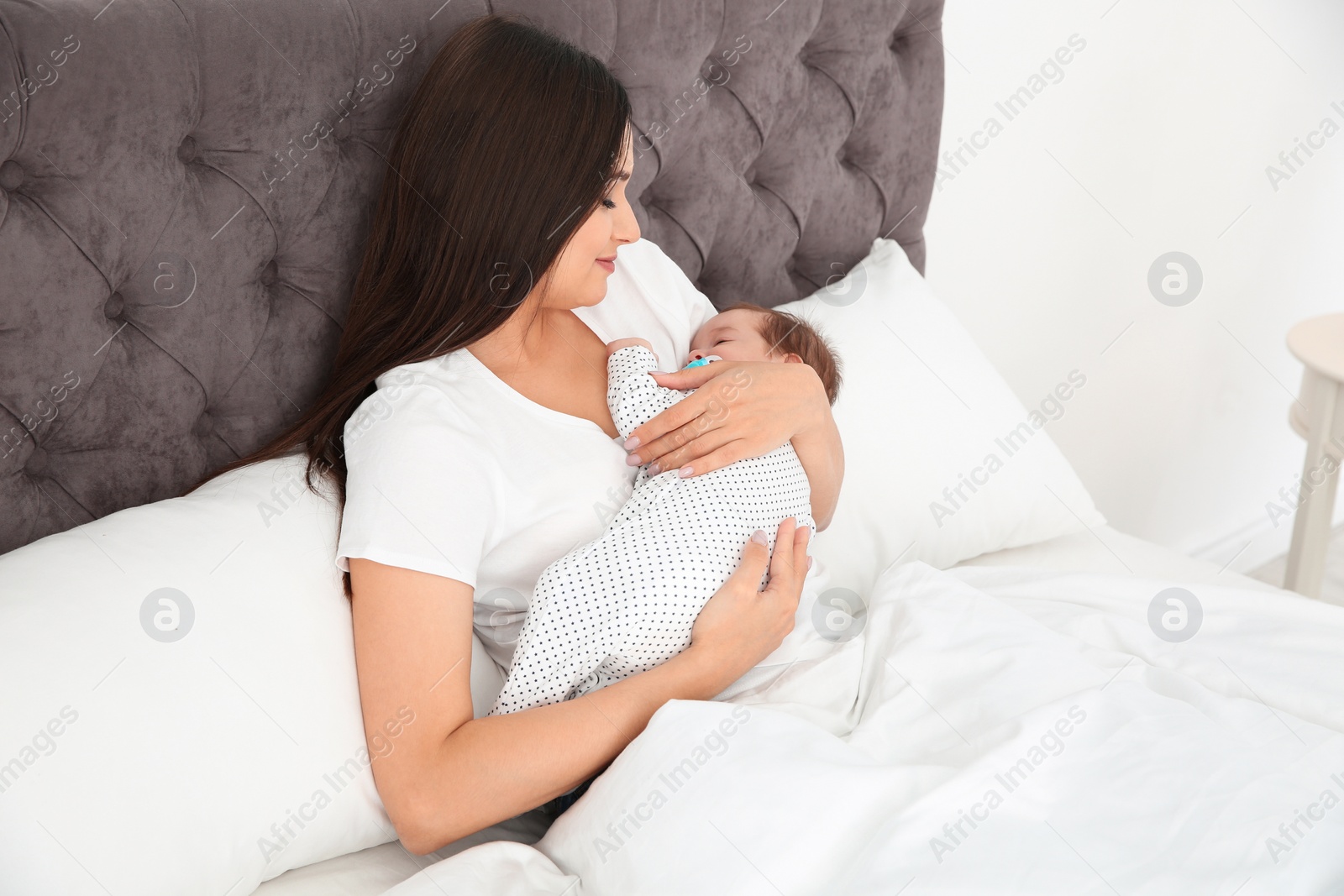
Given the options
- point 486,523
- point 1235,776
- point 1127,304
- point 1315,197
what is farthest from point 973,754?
point 1315,197

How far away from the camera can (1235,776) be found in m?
Answer: 0.88

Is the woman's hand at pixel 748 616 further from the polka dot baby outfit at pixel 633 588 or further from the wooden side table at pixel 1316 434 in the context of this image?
the wooden side table at pixel 1316 434

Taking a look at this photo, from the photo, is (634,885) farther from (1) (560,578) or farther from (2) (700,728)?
(1) (560,578)

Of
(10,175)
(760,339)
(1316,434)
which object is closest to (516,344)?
(760,339)

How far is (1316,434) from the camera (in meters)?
2.00

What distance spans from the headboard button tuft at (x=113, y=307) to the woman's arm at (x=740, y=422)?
52cm

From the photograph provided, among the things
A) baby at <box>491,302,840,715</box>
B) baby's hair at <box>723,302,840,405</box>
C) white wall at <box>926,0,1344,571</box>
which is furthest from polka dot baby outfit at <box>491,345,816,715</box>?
white wall at <box>926,0,1344,571</box>

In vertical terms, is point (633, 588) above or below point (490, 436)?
below

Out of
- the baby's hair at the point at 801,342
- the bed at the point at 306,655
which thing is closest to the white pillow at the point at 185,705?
the bed at the point at 306,655

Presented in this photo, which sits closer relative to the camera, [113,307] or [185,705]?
[185,705]

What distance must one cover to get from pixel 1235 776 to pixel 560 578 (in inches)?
24.4

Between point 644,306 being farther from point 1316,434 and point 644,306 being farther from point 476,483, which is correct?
point 1316,434

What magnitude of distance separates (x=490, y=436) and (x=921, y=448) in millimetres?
722

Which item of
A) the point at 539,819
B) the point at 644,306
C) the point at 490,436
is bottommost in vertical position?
the point at 539,819
